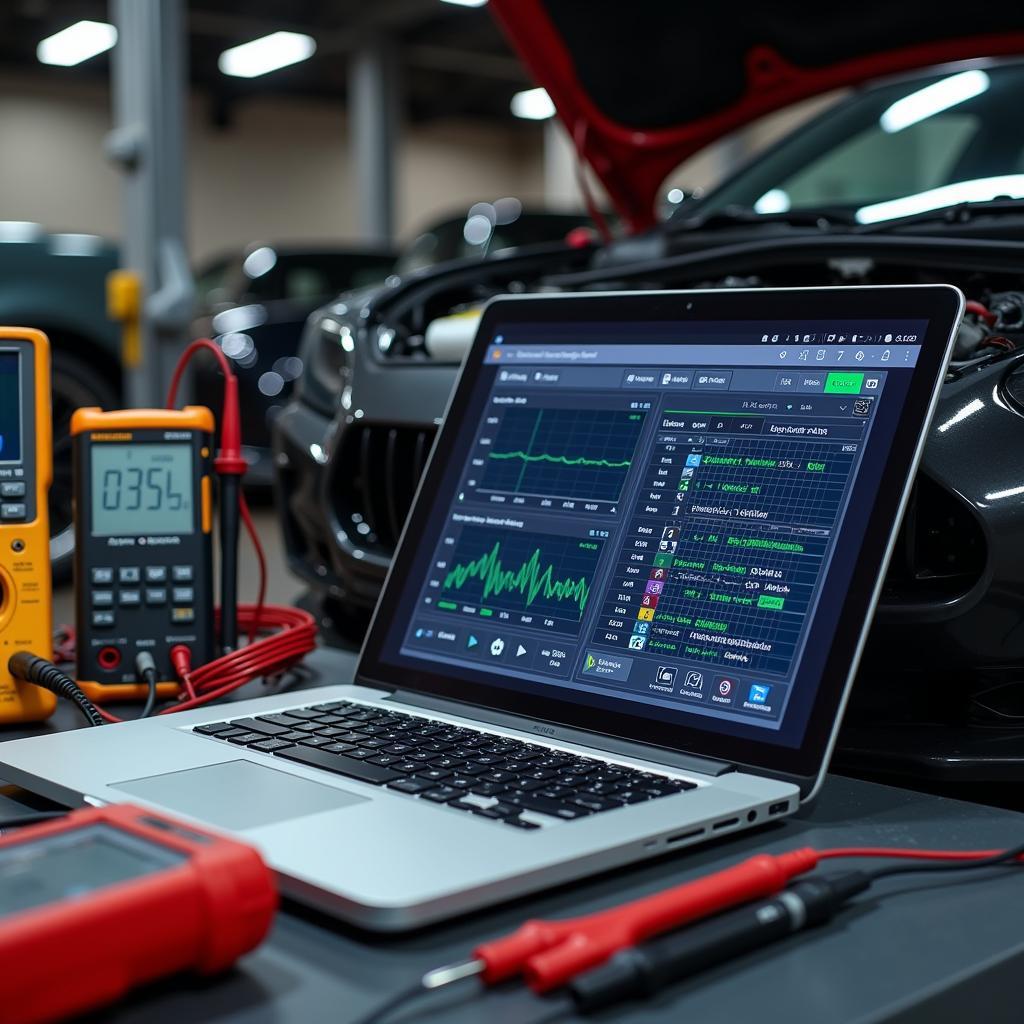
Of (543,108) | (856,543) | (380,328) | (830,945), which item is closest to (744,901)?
(830,945)

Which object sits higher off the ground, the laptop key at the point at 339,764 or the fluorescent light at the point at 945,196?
the fluorescent light at the point at 945,196

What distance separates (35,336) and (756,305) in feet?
1.94

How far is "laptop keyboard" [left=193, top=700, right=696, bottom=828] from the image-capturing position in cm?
71

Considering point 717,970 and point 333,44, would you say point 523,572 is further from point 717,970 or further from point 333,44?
point 333,44

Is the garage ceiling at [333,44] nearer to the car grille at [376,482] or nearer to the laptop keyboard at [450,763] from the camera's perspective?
the car grille at [376,482]

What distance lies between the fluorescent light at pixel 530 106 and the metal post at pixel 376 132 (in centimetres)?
361

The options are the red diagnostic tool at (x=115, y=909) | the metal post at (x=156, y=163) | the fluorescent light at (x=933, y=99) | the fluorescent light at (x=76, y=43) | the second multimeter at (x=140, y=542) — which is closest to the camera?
the red diagnostic tool at (x=115, y=909)

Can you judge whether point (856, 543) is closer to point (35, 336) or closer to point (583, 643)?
point (583, 643)

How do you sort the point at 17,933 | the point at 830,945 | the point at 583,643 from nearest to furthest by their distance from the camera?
the point at 17,933, the point at 830,945, the point at 583,643

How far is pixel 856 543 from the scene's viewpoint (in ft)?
2.50

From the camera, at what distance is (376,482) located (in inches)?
57.1

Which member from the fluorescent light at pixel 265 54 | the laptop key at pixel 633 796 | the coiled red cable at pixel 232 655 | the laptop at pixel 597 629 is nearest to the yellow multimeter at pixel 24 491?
the coiled red cable at pixel 232 655

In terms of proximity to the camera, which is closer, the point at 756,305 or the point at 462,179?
the point at 756,305

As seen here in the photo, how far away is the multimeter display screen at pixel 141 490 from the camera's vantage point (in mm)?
1122
